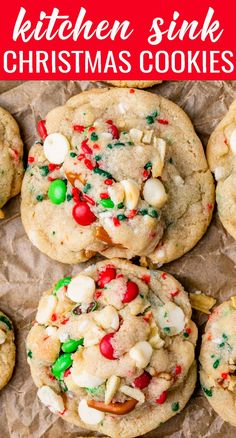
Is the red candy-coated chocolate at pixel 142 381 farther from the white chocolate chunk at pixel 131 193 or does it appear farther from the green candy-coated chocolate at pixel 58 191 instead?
the green candy-coated chocolate at pixel 58 191

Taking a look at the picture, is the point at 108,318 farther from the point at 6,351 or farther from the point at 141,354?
the point at 6,351

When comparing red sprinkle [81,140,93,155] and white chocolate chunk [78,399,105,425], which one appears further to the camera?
white chocolate chunk [78,399,105,425]

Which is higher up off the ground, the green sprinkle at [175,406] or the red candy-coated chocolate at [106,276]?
the red candy-coated chocolate at [106,276]

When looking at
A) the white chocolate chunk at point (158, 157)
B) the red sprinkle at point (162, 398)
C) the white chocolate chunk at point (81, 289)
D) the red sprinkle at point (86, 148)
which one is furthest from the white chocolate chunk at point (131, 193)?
the red sprinkle at point (162, 398)

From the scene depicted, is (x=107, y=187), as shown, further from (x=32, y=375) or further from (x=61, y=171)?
(x=32, y=375)

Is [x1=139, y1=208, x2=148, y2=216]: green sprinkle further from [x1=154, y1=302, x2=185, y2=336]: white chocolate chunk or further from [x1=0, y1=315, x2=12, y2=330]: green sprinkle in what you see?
[x1=0, y1=315, x2=12, y2=330]: green sprinkle

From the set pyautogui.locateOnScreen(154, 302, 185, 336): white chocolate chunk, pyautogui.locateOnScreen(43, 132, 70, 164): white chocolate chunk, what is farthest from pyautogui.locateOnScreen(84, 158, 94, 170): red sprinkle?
pyautogui.locateOnScreen(154, 302, 185, 336): white chocolate chunk

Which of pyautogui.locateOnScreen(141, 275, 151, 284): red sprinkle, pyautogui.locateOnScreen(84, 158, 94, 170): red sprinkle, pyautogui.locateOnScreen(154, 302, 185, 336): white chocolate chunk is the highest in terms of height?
pyautogui.locateOnScreen(84, 158, 94, 170): red sprinkle
